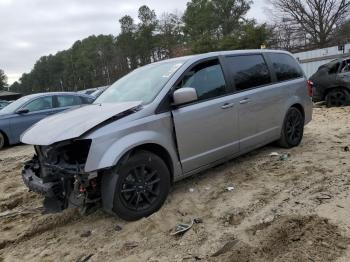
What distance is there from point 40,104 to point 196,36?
44165mm

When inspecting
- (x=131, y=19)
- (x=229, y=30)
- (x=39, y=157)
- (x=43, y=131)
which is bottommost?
(x=39, y=157)

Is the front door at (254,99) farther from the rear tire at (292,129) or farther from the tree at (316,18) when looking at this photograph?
the tree at (316,18)

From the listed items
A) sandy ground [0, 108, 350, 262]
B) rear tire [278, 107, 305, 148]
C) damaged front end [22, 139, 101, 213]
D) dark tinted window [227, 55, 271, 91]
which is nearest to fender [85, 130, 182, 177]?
damaged front end [22, 139, 101, 213]

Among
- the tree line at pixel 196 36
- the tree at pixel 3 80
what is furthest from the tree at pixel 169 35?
the tree at pixel 3 80

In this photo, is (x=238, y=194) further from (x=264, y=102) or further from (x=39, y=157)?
(x=39, y=157)

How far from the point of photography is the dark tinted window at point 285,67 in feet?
21.7

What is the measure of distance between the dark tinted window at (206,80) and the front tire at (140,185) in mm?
1111

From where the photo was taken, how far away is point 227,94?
555 cm

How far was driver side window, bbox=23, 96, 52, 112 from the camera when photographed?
37.3 ft

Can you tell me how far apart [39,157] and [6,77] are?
105m

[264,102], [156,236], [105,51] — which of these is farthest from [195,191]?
[105,51]

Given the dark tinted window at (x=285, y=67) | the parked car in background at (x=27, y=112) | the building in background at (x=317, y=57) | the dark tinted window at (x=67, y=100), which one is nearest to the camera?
the dark tinted window at (x=285, y=67)

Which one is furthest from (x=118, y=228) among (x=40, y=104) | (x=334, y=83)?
(x=334, y=83)

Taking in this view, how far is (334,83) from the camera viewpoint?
39.5ft
